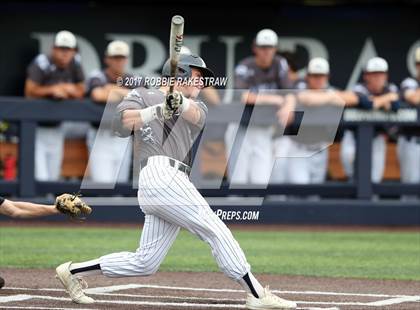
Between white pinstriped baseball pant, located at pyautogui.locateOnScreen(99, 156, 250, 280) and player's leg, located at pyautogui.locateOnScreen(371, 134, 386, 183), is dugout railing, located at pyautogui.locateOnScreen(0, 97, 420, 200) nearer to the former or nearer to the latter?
player's leg, located at pyautogui.locateOnScreen(371, 134, 386, 183)

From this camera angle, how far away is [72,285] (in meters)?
7.11

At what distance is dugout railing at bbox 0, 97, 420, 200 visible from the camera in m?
12.4

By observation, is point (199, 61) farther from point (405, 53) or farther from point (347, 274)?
point (405, 53)

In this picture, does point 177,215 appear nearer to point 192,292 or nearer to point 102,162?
point 192,292

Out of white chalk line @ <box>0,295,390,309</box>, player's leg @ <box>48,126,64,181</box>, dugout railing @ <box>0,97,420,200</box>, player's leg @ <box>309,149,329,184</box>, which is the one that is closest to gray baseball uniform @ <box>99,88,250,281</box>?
white chalk line @ <box>0,295,390,309</box>

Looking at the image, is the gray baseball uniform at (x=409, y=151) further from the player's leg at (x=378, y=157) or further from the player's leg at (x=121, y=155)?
the player's leg at (x=121, y=155)

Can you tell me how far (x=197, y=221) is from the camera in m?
6.77

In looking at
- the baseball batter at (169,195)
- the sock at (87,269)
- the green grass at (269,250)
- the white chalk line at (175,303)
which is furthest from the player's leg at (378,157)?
the sock at (87,269)

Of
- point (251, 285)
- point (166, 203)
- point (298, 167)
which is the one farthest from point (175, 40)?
point (298, 167)

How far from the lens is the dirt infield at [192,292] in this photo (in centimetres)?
719

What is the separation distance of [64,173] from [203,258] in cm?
334

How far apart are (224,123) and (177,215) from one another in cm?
611

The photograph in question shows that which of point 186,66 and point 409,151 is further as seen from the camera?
point 409,151

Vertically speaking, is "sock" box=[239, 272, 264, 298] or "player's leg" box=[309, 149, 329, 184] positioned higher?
"sock" box=[239, 272, 264, 298]
